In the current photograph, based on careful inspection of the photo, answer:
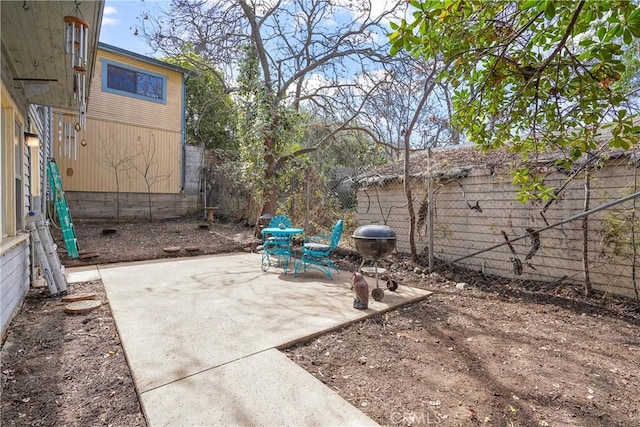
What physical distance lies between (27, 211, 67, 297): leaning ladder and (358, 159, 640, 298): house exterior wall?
5.15 metres

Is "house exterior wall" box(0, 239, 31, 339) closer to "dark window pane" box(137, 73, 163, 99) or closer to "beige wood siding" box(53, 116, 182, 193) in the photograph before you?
"beige wood siding" box(53, 116, 182, 193)

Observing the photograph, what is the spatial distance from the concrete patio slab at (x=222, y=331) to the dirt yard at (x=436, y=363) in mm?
137

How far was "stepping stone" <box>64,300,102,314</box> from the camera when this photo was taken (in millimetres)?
3193

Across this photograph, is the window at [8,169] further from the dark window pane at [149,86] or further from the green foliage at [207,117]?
the green foliage at [207,117]

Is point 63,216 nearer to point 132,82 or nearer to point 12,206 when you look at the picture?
point 12,206

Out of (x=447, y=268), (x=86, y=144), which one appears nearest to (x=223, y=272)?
(x=447, y=268)

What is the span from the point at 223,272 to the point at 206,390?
319 centimetres

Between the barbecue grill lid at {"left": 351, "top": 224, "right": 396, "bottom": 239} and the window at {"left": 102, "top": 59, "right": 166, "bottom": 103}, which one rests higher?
the window at {"left": 102, "top": 59, "right": 166, "bottom": 103}

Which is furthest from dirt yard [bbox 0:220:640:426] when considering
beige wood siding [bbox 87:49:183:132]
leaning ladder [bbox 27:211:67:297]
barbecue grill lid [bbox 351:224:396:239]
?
beige wood siding [bbox 87:49:183:132]

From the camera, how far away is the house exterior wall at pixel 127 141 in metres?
9.30

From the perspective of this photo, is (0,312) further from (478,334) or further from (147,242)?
(147,242)

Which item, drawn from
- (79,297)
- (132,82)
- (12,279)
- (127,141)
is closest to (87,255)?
(79,297)

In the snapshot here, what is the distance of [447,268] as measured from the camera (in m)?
5.01

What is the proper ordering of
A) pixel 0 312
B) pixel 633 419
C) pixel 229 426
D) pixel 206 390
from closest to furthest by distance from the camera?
pixel 229 426
pixel 633 419
pixel 206 390
pixel 0 312
